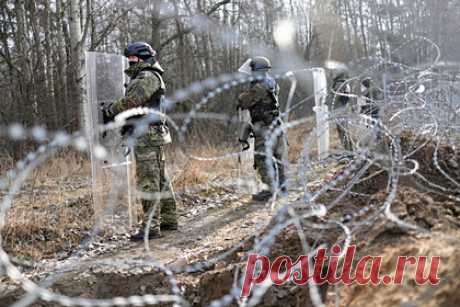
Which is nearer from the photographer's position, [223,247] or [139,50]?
[223,247]

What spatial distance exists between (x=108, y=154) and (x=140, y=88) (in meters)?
0.95

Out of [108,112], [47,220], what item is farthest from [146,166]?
[47,220]

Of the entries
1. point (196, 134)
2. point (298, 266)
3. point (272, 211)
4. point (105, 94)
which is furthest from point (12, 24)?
point (298, 266)

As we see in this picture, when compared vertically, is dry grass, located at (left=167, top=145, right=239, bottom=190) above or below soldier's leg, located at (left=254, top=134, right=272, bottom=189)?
below

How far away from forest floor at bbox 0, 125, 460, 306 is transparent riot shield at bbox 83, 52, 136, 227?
30 centimetres

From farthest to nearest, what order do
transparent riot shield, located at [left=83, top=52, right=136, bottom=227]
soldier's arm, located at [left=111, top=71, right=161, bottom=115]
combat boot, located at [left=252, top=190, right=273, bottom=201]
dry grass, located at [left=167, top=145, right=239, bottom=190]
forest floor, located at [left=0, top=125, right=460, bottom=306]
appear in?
dry grass, located at [left=167, top=145, right=239, bottom=190]
combat boot, located at [left=252, top=190, right=273, bottom=201]
transparent riot shield, located at [left=83, top=52, right=136, bottom=227]
soldier's arm, located at [left=111, top=71, right=161, bottom=115]
forest floor, located at [left=0, top=125, right=460, bottom=306]

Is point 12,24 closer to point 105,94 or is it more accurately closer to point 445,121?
point 105,94

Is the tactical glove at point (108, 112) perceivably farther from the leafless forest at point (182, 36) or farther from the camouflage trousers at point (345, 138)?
the leafless forest at point (182, 36)

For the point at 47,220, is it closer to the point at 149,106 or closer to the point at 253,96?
the point at 149,106

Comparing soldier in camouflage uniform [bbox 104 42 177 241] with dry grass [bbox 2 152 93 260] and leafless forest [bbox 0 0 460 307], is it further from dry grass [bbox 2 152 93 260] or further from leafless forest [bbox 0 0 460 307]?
dry grass [bbox 2 152 93 260]

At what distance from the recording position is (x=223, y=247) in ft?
13.9

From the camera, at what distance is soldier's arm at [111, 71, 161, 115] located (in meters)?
4.32

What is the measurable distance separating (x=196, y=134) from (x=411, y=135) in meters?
7.70

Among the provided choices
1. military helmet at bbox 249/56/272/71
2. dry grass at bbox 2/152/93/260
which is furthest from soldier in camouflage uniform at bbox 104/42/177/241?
military helmet at bbox 249/56/272/71
